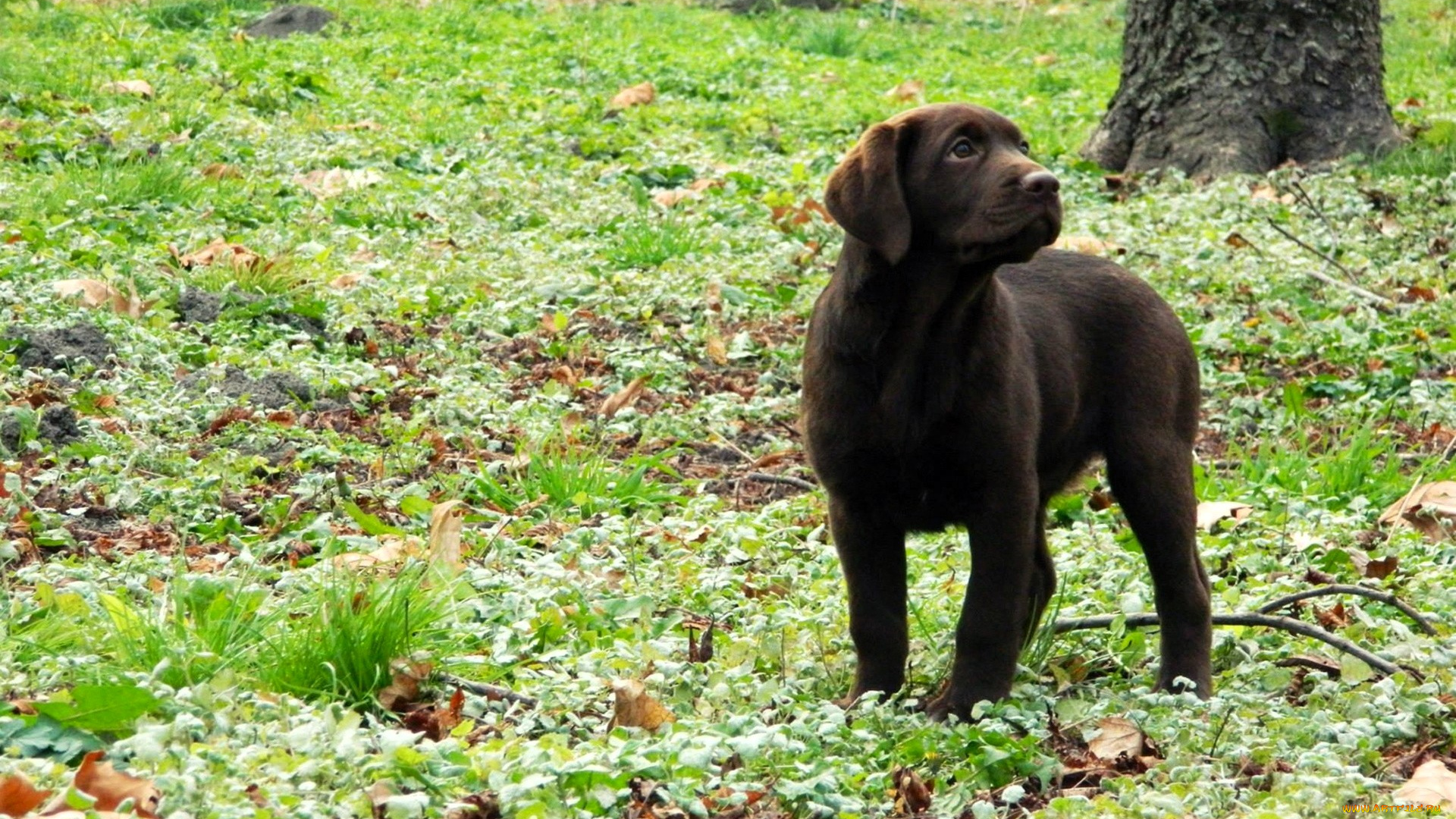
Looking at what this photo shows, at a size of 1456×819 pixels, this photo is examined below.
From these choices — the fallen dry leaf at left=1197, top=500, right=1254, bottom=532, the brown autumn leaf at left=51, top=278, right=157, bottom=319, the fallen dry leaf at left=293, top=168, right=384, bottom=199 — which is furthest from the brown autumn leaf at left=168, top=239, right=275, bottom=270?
the fallen dry leaf at left=1197, top=500, right=1254, bottom=532

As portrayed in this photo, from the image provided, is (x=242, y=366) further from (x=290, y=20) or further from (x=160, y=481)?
(x=290, y=20)

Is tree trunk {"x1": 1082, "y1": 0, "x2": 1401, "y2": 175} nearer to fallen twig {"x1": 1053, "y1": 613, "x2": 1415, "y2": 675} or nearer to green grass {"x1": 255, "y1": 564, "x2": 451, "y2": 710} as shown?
fallen twig {"x1": 1053, "y1": 613, "x2": 1415, "y2": 675}

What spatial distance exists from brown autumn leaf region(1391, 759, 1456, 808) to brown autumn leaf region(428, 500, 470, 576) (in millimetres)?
2393

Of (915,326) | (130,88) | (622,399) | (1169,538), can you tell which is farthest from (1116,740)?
(130,88)

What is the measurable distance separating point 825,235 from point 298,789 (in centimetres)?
610

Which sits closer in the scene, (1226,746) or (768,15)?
(1226,746)

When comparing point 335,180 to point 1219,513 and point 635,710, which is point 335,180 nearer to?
point 1219,513

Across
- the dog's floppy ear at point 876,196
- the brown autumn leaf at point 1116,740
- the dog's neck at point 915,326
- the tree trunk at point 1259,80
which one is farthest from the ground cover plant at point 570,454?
the dog's floppy ear at point 876,196

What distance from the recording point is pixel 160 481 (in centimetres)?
515

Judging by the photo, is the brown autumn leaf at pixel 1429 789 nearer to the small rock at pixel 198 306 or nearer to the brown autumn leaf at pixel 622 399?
the brown autumn leaf at pixel 622 399

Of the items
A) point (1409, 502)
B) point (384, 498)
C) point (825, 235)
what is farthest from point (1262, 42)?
point (384, 498)

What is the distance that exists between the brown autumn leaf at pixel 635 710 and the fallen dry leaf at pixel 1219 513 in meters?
2.47

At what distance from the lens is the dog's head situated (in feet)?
12.2

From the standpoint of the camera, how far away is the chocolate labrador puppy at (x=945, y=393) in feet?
12.5
